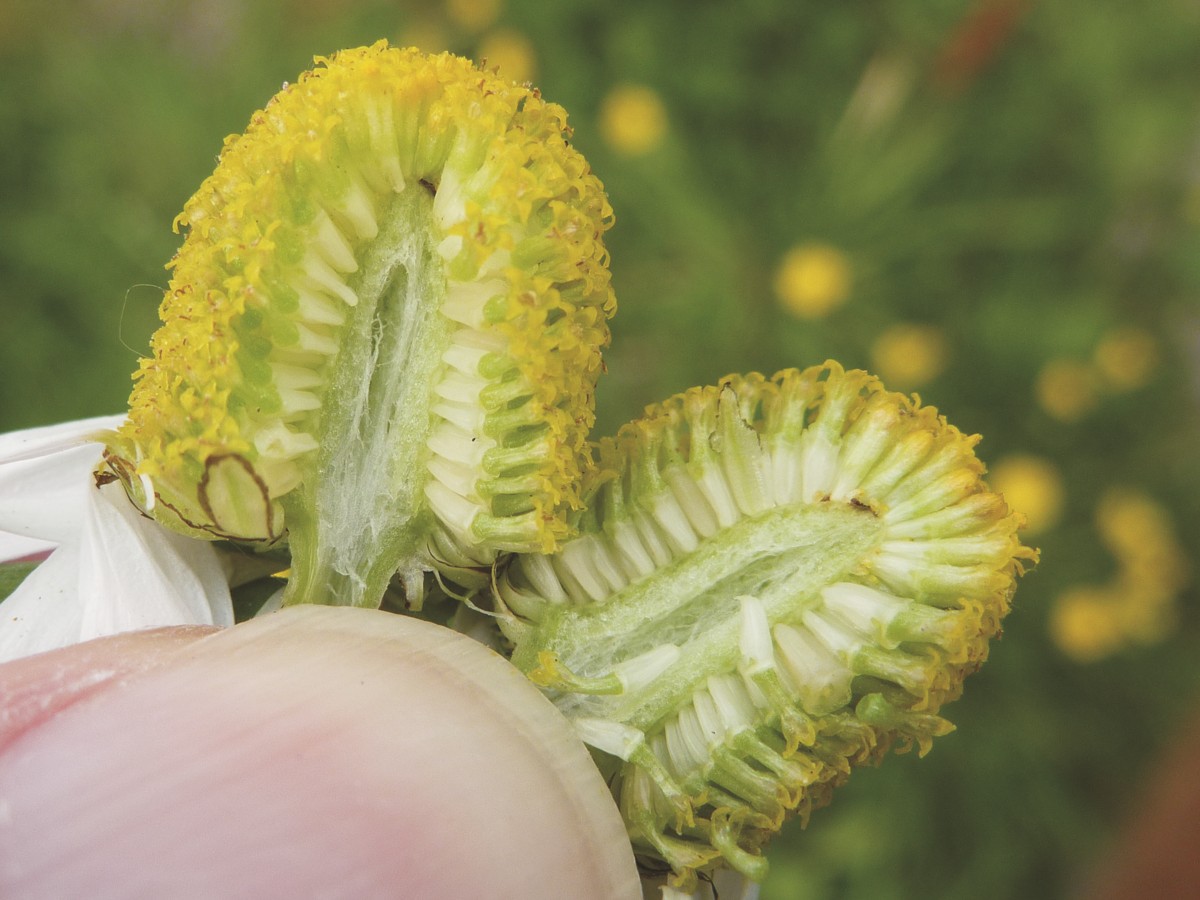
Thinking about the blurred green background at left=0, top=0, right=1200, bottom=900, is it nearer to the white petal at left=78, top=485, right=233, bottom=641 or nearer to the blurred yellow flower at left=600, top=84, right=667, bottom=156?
the blurred yellow flower at left=600, top=84, right=667, bottom=156

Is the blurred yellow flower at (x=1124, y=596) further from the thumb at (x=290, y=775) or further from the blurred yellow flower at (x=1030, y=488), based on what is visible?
the thumb at (x=290, y=775)

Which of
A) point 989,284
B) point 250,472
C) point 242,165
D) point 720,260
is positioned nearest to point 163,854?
point 250,472

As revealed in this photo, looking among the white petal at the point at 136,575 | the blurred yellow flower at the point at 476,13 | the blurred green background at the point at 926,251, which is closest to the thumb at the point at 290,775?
the white petal at the point at 136,575

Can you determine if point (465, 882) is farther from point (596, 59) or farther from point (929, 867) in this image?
point (596, 59)

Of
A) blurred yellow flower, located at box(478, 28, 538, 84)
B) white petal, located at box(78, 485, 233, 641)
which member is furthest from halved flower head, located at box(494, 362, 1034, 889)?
blurred yellow flower, located at box(478, 28, 538, 84)

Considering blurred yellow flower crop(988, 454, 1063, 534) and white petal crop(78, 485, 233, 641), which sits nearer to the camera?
white petal crop(78, 485, 233, 641)
